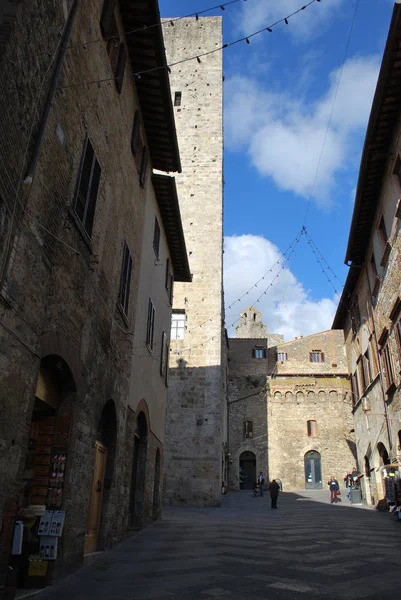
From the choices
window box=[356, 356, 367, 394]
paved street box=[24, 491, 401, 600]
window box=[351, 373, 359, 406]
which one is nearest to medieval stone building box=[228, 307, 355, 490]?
window box=[351, 373, 359, 406]

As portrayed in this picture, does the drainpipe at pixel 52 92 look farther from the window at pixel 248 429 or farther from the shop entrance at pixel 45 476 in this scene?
the window at pixel 248 429

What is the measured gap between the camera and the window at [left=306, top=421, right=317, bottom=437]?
3330 cm

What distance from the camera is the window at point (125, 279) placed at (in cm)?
920

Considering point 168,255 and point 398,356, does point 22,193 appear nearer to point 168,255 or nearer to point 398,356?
point 168,255

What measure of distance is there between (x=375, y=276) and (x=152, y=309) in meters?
8.08

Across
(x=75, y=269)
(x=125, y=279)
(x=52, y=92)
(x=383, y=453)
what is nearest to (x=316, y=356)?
(x=383, y=453)

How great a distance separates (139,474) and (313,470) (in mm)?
23970

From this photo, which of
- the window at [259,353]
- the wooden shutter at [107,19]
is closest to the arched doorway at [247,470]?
the window at [259,353]

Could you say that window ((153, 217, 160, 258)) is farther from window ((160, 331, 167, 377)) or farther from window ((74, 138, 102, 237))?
window ((74, 138, 102, 237))

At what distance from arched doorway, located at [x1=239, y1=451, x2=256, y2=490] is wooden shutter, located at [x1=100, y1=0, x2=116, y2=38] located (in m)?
30.5

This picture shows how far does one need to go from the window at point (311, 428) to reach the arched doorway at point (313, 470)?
1145 millimetres

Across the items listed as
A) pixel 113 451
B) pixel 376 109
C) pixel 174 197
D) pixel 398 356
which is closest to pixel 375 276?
pixel 398 356

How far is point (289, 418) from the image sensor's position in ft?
112

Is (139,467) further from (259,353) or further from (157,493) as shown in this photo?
(259,353)
